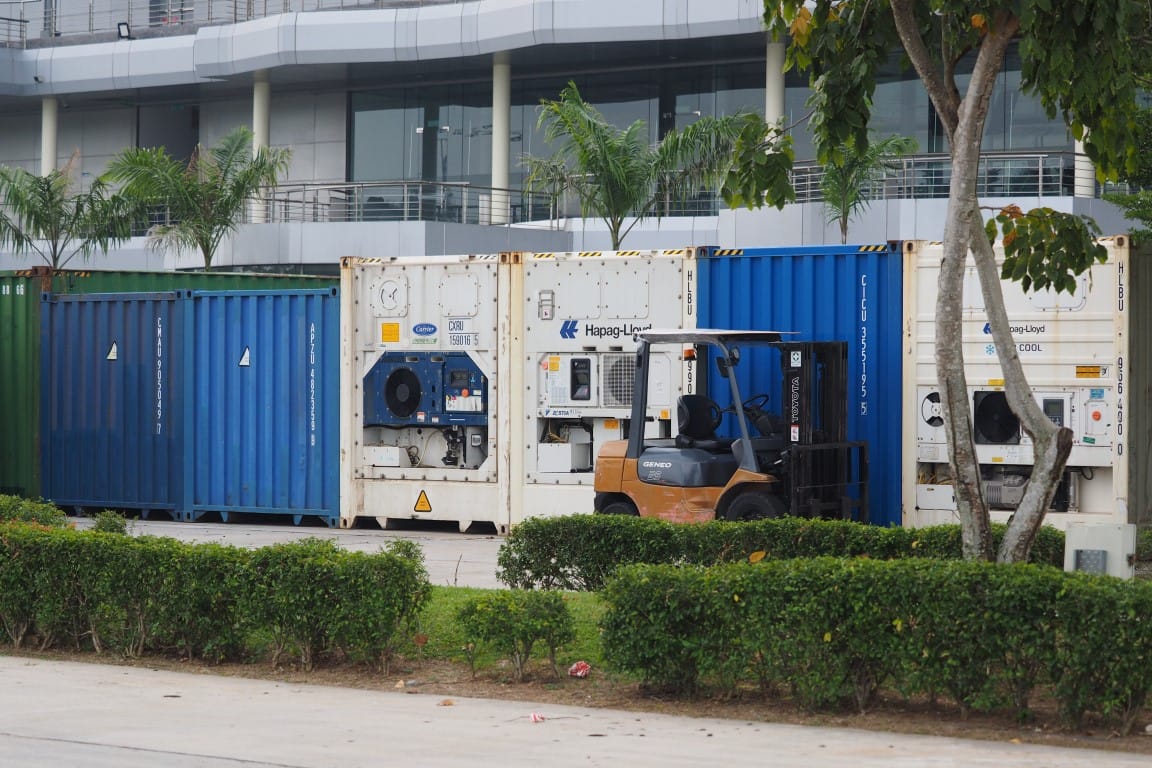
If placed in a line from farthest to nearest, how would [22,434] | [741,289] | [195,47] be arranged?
[195,47]
[22,434]
[741,289]

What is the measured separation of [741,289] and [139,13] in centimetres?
3057

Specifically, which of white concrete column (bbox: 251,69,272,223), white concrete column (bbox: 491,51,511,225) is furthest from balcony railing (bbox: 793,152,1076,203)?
white concrete column (bbox: 251,69,272,223)

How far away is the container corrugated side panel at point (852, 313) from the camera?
1656 centimetres

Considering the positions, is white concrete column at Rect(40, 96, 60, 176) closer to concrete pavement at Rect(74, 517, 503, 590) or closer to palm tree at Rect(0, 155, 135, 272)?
palm tree at Rect(0, 155, 135, 272)

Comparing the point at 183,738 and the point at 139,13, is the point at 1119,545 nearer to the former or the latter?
the point at 183,738

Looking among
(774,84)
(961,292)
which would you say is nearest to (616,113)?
(774,84)

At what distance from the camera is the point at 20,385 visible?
2217 cm

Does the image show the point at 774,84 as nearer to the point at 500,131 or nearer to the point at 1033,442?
the point at 500,131

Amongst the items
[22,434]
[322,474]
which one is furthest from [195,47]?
[322,474]

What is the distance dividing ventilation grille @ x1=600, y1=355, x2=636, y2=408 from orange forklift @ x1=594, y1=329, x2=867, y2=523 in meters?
1.65

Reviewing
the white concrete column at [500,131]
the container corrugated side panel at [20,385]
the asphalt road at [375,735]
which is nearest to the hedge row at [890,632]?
the asphalt road at [375,735]

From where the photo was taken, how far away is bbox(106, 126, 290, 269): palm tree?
30875mm

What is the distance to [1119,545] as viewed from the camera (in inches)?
349

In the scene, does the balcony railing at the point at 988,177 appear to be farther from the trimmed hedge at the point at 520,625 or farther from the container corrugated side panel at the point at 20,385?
the trimmed hedge at the point at 520,625
